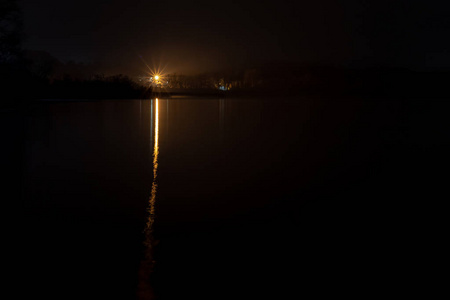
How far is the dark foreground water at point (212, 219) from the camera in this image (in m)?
4.43

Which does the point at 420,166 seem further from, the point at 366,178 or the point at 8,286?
the point at 8,286

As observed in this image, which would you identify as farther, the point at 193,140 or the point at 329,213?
the point at 193,140

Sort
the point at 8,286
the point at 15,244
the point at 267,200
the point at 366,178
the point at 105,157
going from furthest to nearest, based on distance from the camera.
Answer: the point at 105,157 → the point at 366,178 → the point at 267,200 → the point at 15,244 → the point at 8,286

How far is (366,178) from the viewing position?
9625 millimetres

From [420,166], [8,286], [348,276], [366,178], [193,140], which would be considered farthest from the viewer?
[193,140]

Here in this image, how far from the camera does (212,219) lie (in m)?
6.53

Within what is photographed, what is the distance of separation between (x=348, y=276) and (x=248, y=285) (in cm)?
112

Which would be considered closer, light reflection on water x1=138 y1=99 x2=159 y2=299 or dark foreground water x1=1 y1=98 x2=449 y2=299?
light reflection on water x1=138 y1=99 x2=159 y2=299

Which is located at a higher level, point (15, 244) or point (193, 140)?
point (193, 140)

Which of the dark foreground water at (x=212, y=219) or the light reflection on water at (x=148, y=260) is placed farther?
the dark foreground water at (x=212, y=219)

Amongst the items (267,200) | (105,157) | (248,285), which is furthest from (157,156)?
(248,285)

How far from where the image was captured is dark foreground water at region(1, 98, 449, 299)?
14.5 feet

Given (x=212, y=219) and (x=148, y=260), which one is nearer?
(x=148, y=260)

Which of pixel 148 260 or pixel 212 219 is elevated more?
pixel 212 219
